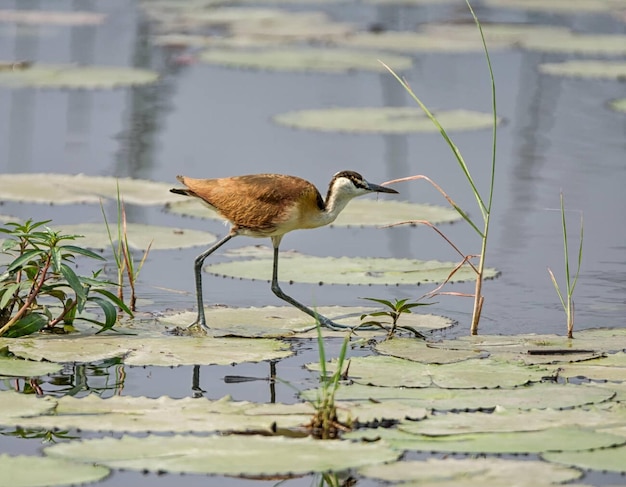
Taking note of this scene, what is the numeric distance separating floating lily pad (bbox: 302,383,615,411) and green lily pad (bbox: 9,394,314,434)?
167 mm

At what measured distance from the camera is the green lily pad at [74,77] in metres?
11.5

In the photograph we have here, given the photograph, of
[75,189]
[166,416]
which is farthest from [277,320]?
[75,189]

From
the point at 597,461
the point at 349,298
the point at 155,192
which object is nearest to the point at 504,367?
the point at 597,461

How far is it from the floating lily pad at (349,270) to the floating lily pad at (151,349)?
45.8 inches

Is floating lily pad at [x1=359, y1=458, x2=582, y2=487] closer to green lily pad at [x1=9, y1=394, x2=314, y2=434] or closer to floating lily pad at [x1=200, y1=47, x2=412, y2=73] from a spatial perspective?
green lily pad at [x1=9, y1=394, x2=314, y2=434]

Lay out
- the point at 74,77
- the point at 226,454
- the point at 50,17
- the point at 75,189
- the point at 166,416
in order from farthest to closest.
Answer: the point at 50,17, the point at 74,77, the point at 75,189, the point at 166,416, the point at 226,454

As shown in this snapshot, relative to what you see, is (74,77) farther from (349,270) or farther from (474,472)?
(474,472)

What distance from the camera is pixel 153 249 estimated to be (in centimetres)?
703

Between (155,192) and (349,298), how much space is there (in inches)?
86.1

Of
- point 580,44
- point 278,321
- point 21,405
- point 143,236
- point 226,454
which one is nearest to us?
point 226,454

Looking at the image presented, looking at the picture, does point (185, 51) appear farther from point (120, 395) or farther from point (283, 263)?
point (120, 395)

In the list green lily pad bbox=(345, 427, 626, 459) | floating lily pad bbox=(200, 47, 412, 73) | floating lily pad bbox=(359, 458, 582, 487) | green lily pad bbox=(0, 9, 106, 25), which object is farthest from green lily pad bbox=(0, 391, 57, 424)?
green lily pad bbox=(0, 9, 106, 25)

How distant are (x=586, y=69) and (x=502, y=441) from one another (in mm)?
8707

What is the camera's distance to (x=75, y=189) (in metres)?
8.23
